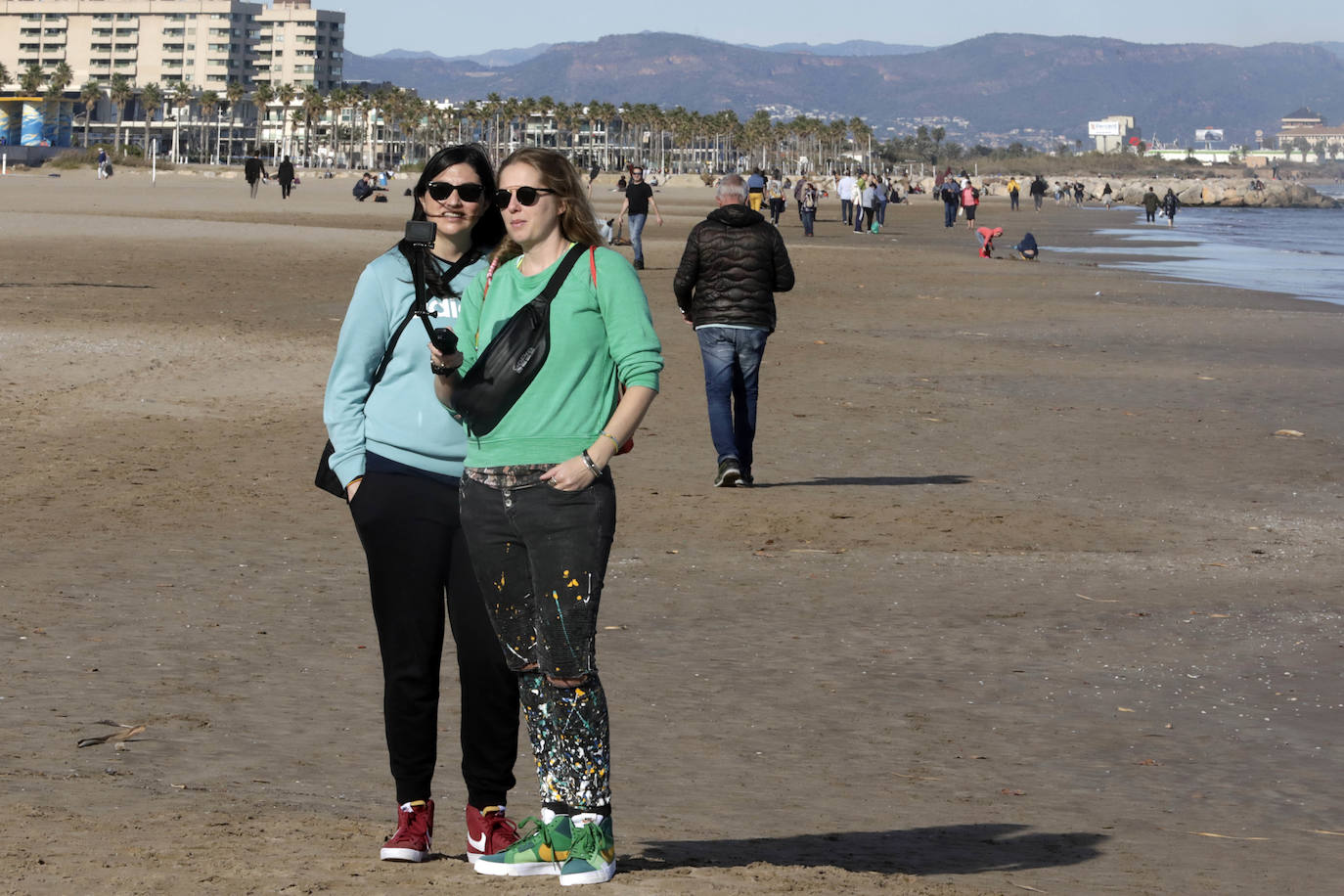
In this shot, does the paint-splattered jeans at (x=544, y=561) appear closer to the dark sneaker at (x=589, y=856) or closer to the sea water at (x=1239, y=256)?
the dark sneaker at (x=589, y=856)

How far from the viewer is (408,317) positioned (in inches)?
181

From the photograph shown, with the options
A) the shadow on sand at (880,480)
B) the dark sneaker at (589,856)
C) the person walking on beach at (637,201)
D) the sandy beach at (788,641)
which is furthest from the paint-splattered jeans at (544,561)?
the person walking on beach at (637,201)

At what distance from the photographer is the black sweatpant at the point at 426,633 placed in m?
4.55

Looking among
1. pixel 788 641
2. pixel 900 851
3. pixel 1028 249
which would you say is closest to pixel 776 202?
pixel 1028 249

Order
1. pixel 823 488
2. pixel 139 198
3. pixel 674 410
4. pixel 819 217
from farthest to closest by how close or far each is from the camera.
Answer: pixel 819 217 → pixel 139 198 → pixel 674 410 → pixel 823 488

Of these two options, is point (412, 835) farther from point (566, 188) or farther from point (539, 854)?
A: point (566, 188)

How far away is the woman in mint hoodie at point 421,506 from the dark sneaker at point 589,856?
12.2 inches

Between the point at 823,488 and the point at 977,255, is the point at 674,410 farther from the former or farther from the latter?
the point at 977,255

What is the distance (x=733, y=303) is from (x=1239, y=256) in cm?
4083

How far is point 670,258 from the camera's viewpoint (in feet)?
116

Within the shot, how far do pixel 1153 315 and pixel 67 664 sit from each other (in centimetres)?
2104

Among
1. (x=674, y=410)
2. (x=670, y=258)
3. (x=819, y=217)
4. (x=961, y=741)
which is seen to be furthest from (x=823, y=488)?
(x=819, y=217)

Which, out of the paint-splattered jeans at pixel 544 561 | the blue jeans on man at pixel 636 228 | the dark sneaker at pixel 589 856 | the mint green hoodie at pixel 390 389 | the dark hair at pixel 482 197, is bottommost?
the dark sneaker at pixel 589 856

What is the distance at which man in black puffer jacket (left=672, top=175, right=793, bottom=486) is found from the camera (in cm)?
1141
